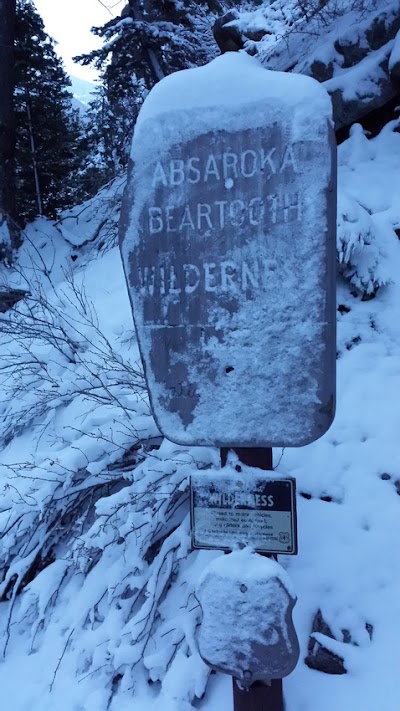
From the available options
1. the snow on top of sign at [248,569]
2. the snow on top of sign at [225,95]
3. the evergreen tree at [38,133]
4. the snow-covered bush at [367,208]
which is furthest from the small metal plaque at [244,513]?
the evergreen tree at [38,133]

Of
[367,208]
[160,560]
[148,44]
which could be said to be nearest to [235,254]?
[160,560]

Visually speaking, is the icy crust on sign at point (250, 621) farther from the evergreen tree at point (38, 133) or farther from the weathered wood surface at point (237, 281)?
the evergreen tree at point (38, 133)

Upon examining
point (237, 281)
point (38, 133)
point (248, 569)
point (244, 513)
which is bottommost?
point (248, 569)

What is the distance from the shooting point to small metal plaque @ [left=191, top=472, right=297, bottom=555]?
73.8 inches

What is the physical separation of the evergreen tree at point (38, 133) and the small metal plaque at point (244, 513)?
1059 centimetres

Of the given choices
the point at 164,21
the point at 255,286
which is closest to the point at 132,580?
the point at 255,286

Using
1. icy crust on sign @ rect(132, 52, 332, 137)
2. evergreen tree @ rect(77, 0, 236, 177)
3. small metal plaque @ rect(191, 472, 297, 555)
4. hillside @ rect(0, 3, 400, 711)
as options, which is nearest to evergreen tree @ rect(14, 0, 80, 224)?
evergreen tree @ rect(77, 0, 236, 177)

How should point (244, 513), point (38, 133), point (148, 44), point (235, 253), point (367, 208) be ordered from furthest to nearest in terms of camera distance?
point (38, 133), point (148, 44), point (367, 208), point (244, 513), point (235, 253)

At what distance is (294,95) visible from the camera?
1721mm

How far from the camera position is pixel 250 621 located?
5.96 feet

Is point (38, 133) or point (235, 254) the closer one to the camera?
point (235, 254)

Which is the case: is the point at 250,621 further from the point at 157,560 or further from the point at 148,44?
the point at 148,44

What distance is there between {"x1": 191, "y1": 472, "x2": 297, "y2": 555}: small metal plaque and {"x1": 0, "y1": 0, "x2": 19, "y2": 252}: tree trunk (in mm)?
7069

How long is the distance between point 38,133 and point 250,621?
13.3m
